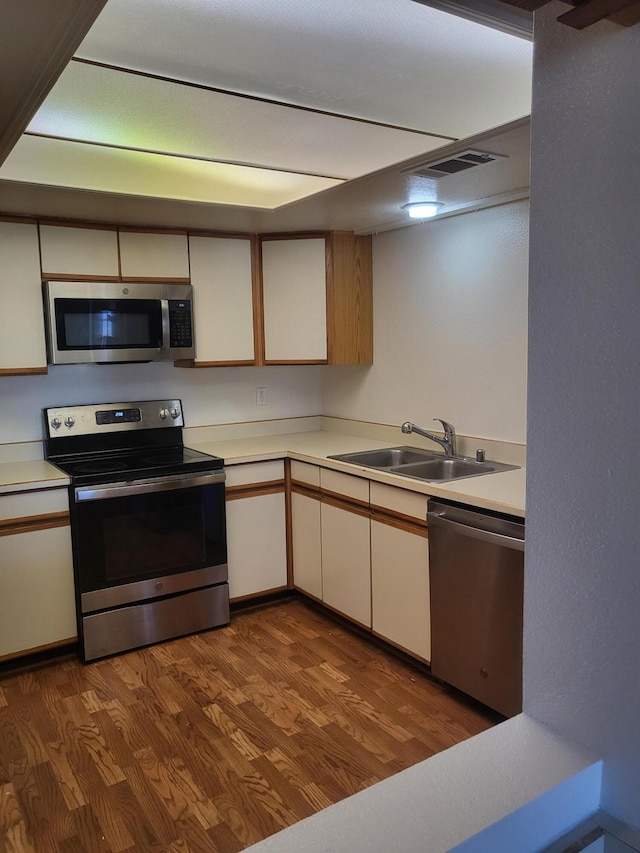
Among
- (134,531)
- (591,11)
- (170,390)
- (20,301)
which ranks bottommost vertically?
(134,531)

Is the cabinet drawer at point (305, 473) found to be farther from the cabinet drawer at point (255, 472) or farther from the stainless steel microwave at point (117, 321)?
the stainless steel microwave at point (117, 321)

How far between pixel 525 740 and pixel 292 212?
2497 millimetres

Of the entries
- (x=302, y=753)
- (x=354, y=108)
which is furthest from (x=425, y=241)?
(x=302, y=753)

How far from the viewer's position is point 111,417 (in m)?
3.42

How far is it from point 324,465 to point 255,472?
1.36 ft

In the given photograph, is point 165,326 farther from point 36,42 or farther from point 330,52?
point 36,42

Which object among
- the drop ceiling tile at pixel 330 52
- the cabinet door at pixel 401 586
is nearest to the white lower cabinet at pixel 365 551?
the cabinet door at pixel 401 586

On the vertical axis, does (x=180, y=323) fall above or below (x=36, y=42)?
below

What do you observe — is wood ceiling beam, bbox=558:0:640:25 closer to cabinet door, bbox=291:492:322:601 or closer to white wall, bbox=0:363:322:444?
cabinet door, bbox=291:492:322:601

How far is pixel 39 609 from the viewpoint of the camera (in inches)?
112

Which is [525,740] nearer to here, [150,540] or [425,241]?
[150,540]

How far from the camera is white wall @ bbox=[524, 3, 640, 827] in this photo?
0.82m

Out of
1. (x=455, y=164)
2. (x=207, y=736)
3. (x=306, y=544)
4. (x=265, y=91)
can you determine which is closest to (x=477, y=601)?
(x=207, y=736)

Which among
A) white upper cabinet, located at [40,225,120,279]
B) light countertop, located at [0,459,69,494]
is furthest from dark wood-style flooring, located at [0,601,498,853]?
white upper cabinet, located at [40,225,120,279]
